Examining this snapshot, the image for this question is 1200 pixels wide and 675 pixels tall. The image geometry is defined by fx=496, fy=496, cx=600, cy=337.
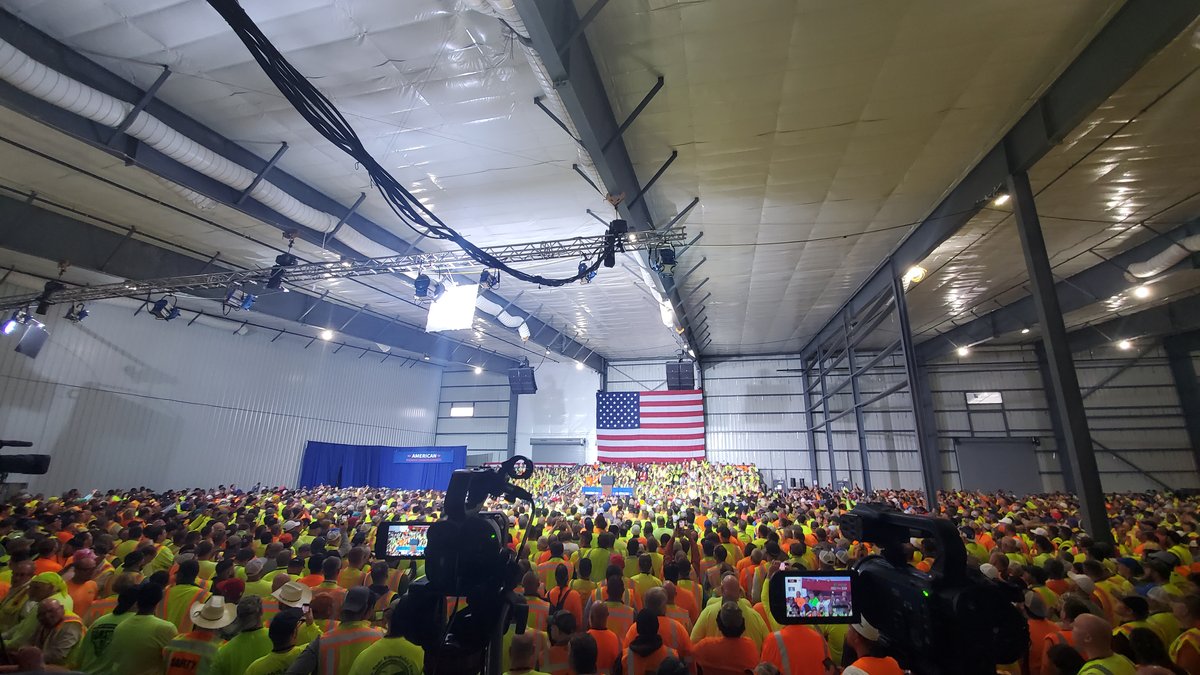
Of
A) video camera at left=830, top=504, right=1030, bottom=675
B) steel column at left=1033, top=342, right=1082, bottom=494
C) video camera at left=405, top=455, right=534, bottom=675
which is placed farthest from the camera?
steel column at left=1033, top=342, right=1082, bottom=494

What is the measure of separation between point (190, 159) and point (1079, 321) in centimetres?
2364

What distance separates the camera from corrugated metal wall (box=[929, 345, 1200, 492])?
17.0 metres

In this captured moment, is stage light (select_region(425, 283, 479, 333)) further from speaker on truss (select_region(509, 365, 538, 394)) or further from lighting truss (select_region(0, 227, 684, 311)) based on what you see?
speaker on truss (select_region(509, 365, 538, 394))

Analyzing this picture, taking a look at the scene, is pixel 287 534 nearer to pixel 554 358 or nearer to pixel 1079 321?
pixel 554 358

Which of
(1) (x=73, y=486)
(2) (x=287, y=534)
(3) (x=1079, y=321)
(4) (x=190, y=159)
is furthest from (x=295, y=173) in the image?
(3) (x=1079, y=321)

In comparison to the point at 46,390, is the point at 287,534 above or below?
below

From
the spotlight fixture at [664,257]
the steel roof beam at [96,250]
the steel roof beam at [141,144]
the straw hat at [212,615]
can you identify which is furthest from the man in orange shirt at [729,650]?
the steel roof beam at [96,250]

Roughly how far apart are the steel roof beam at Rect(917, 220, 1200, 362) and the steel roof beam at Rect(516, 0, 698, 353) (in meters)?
6.97

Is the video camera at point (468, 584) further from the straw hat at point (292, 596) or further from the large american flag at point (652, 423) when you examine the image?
the large american flag at point (652, 423)

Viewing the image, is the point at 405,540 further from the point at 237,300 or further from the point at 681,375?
the point at 681,375

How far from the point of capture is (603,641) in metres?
3.39

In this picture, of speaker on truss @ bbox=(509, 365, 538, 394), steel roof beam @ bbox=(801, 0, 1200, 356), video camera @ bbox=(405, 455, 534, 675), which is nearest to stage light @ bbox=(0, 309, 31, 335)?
speaker on truss @ bbox=(509, 365, 538, 394)

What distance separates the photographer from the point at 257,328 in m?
17.5

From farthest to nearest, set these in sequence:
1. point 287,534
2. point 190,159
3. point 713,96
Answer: point 287,534 < point 190,159 < point 713,96
